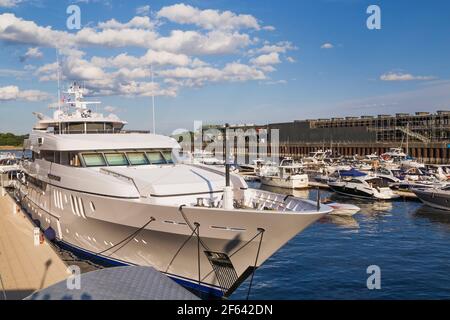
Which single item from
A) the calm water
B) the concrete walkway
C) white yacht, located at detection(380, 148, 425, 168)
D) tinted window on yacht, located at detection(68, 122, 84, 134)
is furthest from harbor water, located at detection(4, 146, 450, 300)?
white yacht, located at detection(380, 148, 425, 168)

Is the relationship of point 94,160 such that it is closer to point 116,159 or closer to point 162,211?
point 116,159

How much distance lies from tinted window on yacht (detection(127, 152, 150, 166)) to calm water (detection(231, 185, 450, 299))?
7.11 metres

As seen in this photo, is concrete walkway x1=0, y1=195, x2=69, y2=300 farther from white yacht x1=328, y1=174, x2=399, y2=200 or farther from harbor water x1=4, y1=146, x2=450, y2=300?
white yacht x1=328, y1=174, x2=399, y2=200

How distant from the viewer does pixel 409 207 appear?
39.2 meters

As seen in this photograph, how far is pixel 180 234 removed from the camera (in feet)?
47.4

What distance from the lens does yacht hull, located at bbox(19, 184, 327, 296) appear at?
13.3 meters

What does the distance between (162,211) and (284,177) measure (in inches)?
1668

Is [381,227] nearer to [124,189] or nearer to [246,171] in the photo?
[124,189]

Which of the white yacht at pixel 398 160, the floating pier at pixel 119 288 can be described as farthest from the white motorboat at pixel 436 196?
the floating pier at pixel 119 288

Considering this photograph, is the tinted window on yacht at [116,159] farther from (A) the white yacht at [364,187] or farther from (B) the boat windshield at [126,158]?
(A) the white yacht at [364,187]

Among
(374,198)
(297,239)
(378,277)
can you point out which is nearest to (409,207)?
(374,198)

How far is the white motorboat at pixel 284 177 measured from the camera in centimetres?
5388

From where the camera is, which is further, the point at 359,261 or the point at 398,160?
the point at 398,160

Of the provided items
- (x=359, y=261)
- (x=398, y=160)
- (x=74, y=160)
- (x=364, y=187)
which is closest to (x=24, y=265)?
(x=74, y=160)
